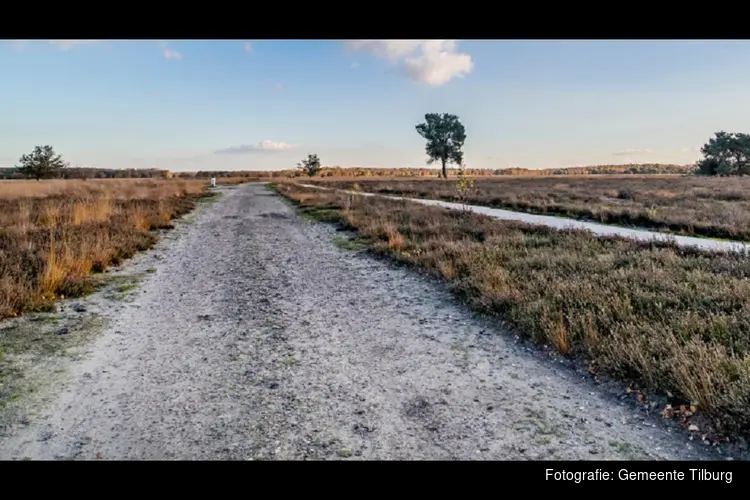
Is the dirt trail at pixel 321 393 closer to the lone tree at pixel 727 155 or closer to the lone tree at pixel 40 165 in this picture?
the lone tree at pixel 40 165

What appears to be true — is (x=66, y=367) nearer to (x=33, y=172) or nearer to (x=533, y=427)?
(x=533, y=427)

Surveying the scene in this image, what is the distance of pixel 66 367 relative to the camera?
4.49m

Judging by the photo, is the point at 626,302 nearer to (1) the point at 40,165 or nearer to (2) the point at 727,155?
(1) the point at 40,165

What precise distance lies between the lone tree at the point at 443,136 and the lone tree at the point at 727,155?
42764 mm

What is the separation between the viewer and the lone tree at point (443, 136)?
282ft

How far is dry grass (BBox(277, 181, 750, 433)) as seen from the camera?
12.5ft
